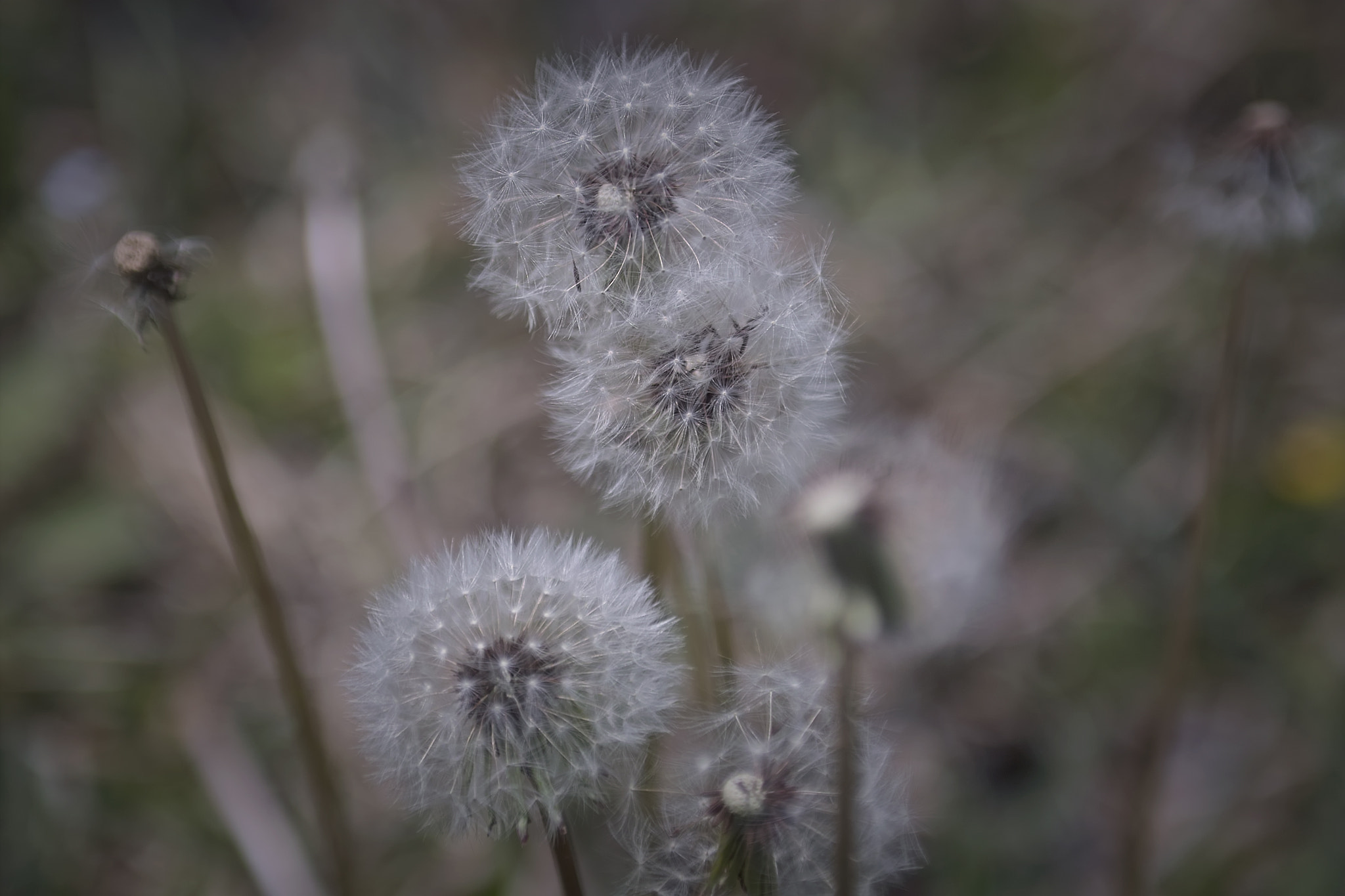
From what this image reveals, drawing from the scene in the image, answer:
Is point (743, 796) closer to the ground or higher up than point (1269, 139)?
closer to the ground

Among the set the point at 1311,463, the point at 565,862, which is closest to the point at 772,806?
the point at 565,862

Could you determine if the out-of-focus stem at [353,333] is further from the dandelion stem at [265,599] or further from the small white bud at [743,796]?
the small white bud at [743,796]

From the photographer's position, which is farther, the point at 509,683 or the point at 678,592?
the point at 678,592

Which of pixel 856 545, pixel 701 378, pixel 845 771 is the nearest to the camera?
pixel 845 771

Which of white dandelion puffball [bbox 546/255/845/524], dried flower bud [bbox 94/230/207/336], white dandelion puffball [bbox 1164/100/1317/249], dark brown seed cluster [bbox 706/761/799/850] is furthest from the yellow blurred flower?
dried flower bud [bbox 94/230/207/336]

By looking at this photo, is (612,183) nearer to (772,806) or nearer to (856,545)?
(856,545)
